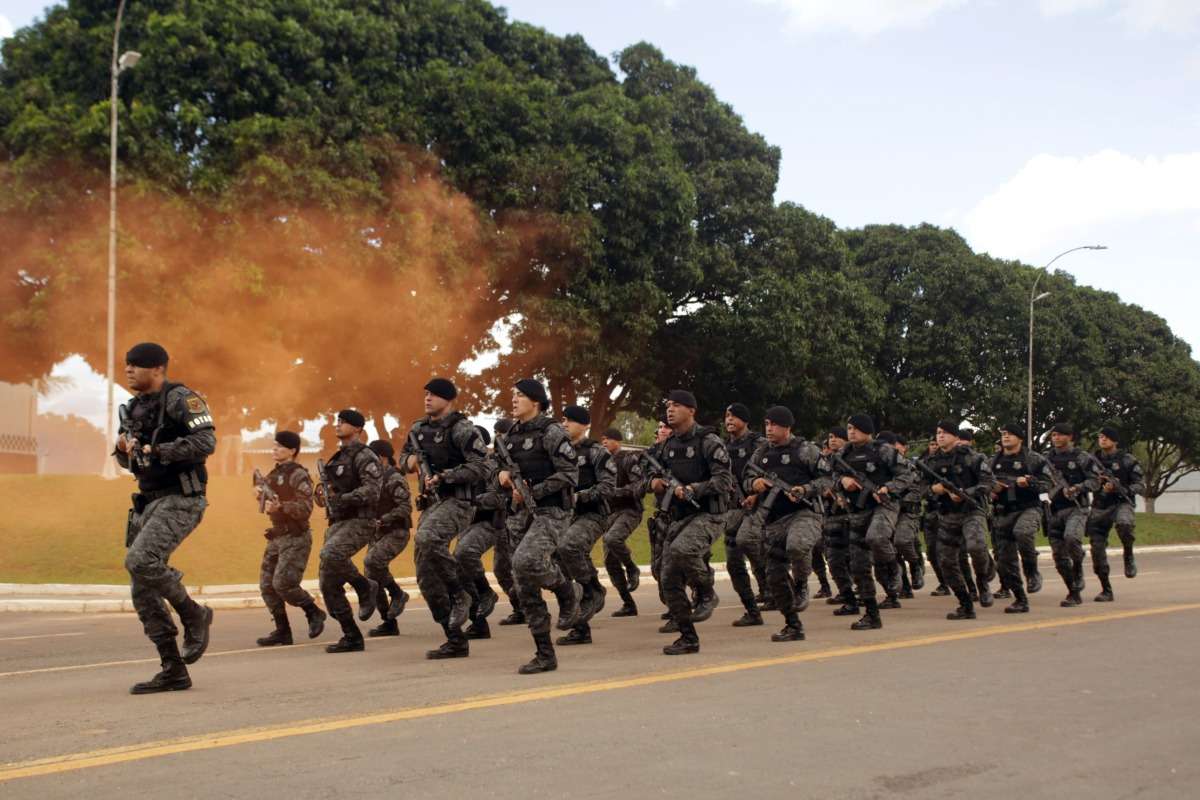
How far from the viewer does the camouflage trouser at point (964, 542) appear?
518 inches

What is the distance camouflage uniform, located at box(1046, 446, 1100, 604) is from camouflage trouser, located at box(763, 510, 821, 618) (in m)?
4.90

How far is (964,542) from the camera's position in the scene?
13367 mm

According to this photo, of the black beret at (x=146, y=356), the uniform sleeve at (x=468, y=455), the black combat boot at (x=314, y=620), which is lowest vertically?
the black combat boot at (x=314, y=620)

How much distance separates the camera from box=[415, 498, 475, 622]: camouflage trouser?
31.4ft

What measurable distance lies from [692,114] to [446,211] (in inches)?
422

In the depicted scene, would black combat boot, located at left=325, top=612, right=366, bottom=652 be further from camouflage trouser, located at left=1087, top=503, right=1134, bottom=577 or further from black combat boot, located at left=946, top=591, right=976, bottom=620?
camouflage trouser, located at left=1087, top=503, right=1134, bottom=577

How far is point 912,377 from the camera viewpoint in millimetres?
43250

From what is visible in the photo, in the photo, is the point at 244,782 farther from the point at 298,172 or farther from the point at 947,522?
the point at 298,172

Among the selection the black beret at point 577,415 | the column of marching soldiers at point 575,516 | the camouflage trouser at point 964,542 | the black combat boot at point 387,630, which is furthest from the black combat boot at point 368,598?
the camouflage trouser at point 964,542

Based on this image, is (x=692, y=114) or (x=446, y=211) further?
(x=692, y=114)

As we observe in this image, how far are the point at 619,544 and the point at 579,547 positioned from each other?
3014mm

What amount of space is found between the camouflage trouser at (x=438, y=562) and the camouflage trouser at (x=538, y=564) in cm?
81

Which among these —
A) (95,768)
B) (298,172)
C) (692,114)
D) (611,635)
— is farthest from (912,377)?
(95,768)

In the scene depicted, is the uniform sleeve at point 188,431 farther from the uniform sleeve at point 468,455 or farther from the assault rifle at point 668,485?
the assault rifle at point 668,485
